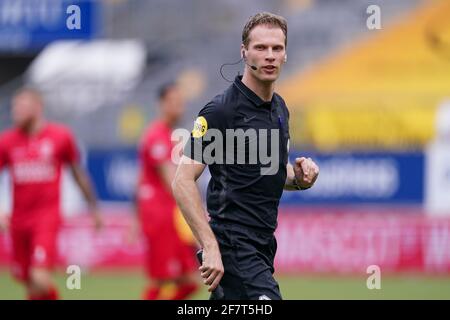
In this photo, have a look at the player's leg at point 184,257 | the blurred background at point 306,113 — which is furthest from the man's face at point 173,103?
the blurred background at point 306,113

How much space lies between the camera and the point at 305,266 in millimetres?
17547

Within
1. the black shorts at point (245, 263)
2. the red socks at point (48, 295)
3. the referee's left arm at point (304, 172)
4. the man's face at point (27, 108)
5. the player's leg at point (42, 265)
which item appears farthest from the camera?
the man's face at point (27, 108)

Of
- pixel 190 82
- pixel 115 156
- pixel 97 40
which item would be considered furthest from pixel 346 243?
pixel 97 40

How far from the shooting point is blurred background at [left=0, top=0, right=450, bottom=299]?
54.6ft

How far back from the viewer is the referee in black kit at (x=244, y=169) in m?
6.50

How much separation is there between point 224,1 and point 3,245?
8.18 meters

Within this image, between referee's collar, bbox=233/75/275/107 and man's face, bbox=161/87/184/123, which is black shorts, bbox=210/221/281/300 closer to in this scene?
referee's collar, bbox=233/75/275/107

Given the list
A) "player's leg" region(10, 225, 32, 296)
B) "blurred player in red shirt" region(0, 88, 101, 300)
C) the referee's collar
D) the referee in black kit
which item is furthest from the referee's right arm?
"player's leg" region(10, 225, 32, 296)

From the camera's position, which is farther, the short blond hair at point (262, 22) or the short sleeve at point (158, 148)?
the short sleeve at point (158, 148)

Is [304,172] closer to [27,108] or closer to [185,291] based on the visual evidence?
[185,291]

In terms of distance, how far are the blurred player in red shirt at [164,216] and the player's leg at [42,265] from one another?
1.30 meters

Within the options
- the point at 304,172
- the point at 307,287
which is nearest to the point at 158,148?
the point at 307,287

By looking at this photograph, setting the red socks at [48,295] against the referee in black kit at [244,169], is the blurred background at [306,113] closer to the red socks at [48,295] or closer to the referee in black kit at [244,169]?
the red socks at [48,295]

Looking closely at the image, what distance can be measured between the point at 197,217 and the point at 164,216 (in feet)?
18.9
